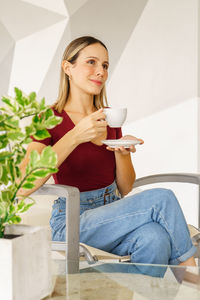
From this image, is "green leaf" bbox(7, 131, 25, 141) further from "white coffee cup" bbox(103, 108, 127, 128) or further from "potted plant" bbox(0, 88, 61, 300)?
"white coffee cup" bbox(103, 108, 127, 128)

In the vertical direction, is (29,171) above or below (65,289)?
above

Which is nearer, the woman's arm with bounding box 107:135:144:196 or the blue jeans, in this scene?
the blue jeans

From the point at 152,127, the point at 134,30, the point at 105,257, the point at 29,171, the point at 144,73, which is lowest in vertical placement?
the point at 105,257

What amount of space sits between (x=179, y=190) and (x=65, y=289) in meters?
2.76

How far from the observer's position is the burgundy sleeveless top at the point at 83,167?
6.20 feet

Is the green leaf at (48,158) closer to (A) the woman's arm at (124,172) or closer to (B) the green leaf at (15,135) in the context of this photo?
(B) the green leaf at (15,135)

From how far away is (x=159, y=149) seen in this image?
378 centimetres

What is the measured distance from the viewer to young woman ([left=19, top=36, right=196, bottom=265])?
1565 millimetres

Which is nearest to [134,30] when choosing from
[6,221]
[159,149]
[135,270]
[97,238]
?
[159,149]

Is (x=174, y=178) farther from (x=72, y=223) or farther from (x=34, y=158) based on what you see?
(x=34, y=158)

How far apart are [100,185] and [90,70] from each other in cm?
51

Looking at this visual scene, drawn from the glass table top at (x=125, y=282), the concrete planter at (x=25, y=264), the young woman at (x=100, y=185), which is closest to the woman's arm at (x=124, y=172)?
the young woman at (x=100, y=185)

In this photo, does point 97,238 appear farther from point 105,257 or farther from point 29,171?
point 29,171

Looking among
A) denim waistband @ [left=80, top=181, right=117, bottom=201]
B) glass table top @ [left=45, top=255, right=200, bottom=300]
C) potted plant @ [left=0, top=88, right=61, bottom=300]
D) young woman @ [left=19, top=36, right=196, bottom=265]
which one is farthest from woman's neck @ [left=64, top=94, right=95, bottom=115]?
potted plant @ [left=0, top=88, right=61, bottom=300]
